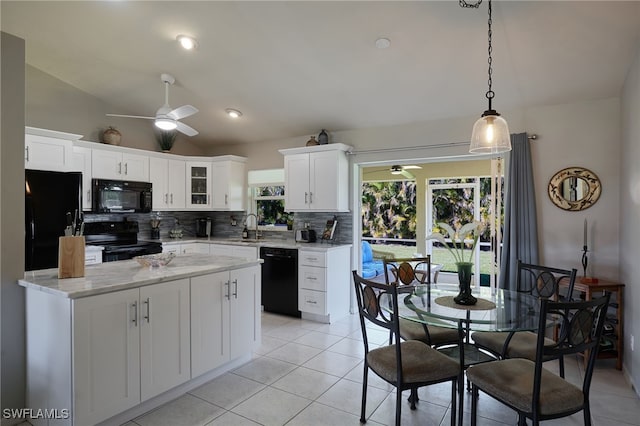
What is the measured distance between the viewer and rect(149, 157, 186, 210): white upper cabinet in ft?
17.5

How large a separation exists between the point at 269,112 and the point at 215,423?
362 cm

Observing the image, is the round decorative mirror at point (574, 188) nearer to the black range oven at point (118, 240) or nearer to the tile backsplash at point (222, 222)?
the tile backsplash at point (222, 222)

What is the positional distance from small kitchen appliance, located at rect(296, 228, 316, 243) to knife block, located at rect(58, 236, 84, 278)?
305 cm

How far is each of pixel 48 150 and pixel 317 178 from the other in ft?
10.2

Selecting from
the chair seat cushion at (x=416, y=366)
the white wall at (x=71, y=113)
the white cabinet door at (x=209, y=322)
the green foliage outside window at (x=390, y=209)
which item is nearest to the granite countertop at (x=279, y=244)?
the white wall at (x=71, y=113)

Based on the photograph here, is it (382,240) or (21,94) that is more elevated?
(21,94)

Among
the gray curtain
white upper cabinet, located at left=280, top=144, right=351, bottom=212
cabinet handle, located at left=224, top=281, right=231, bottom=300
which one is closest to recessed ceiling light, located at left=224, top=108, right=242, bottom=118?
white upper cabinet, located at left=280, top=144, right=351, bottom=212

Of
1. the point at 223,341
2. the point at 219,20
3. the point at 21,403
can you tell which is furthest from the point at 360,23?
the point at 21,403

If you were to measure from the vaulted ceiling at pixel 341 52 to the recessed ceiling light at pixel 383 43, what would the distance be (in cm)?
4

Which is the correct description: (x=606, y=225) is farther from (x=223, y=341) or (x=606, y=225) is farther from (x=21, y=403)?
(x=21, y=403)

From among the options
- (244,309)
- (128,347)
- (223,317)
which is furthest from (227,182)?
(128,347)

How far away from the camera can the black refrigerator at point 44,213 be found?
132 inches

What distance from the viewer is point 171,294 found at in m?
2.53

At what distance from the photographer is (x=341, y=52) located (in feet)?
10.7
